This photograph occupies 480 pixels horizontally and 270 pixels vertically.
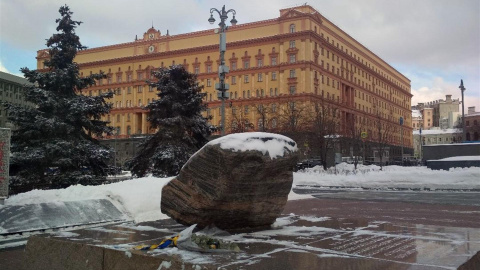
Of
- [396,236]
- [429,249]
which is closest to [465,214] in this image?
[396,236]

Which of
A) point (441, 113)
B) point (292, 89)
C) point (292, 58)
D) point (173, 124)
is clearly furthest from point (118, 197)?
point (441, 113)

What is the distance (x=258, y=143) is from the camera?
18.7 ft

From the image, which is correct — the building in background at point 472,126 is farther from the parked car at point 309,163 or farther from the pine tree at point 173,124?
the pine tree at point 173,124

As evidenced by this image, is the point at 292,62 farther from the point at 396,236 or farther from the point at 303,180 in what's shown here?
the point at 396,236

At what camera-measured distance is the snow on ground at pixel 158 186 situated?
34.1 ft

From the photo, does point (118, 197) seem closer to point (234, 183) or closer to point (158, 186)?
point (158, 186)

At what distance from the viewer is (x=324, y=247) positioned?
4816mm

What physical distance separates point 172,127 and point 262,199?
18.0 metres

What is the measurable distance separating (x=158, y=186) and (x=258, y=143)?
7.43 metres

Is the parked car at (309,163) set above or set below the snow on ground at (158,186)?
above

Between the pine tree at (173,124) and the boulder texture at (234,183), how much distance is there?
1672cm

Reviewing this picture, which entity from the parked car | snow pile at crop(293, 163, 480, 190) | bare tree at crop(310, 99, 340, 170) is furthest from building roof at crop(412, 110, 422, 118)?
snow pile at crop(293, 163, 480, 190)

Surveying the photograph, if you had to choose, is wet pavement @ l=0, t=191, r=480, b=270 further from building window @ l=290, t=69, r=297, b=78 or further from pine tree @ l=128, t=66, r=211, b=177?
building window @ l=290, t=69, r=297, b=78

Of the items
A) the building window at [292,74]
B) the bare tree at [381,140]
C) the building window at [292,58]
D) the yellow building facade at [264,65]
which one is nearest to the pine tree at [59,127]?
the bare tree at [381,140]
